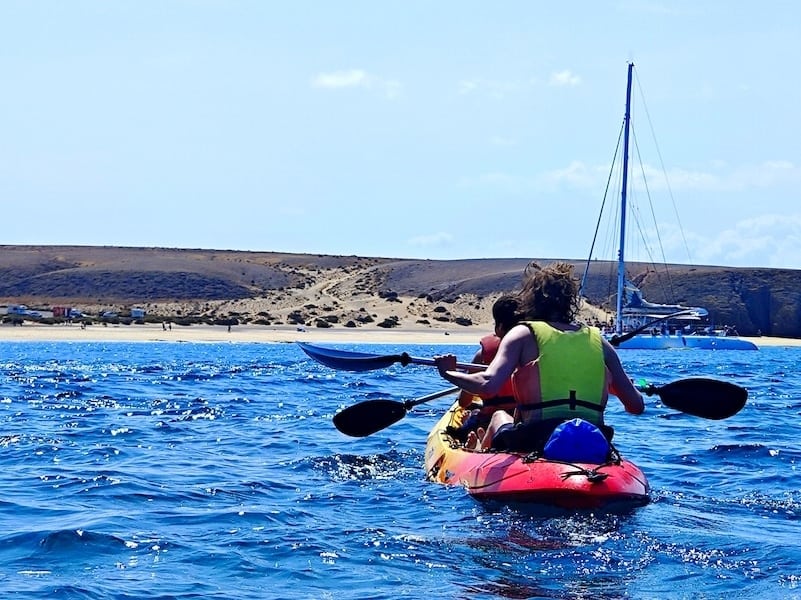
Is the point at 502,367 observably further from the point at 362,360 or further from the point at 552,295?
the point at 362,360

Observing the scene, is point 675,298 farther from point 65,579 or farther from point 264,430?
point 65,579

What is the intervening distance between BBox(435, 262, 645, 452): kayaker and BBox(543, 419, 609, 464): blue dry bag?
109mm

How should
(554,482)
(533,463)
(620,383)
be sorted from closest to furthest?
(554,482) → (533,463) → (620,383)

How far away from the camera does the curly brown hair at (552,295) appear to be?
8141 millimetres

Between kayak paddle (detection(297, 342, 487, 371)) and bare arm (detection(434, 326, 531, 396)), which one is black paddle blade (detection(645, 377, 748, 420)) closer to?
kayak paddle (detection(297, 342, 487, 371))

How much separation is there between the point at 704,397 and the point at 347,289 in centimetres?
7361

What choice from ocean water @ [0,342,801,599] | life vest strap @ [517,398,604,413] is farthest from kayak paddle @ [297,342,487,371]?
life vest strap @ [517,398,604,413]

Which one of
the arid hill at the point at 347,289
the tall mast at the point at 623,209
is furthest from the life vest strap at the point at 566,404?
the arid hill at the point at 347,289

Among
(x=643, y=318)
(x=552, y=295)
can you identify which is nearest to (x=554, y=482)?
(x=552, y=295)

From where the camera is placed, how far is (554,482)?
7551mm

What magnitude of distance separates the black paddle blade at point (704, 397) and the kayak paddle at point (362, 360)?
63.9 inches

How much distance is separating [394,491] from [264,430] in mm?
4725

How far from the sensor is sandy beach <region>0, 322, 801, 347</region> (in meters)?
44.2

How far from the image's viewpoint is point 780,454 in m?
11.8
